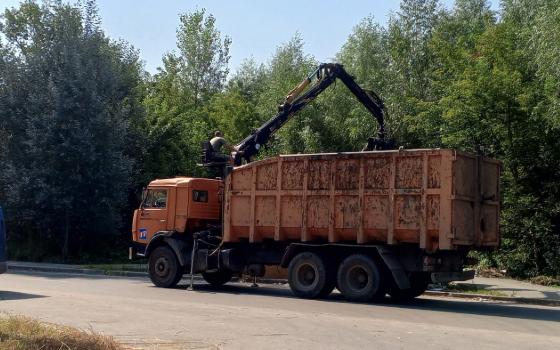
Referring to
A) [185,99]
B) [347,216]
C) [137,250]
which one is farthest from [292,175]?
[185,99]

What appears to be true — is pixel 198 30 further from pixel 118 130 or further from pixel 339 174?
pixel 339 174

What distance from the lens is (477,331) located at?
1269 centimetres

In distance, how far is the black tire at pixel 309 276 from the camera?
1781cm

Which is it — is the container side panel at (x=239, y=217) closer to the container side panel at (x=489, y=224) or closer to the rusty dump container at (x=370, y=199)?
the rusty dump container at (x=370, y=199)

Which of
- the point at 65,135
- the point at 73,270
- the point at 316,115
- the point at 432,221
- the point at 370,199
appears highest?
the point at 316,115

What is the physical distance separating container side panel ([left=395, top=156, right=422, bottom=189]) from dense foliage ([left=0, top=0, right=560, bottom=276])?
25.3ft

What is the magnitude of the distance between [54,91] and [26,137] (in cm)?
288

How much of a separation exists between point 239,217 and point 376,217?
13.3 feet

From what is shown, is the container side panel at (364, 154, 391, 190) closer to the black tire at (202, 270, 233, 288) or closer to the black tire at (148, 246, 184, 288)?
the black tire at (202, 270, 233, 288)

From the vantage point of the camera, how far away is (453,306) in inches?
685

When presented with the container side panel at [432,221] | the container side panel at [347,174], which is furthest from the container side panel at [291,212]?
the container side panel at [432,221]

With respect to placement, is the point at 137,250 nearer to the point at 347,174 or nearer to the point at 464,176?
the point at 347,174

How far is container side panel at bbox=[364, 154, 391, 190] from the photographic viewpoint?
1709cm

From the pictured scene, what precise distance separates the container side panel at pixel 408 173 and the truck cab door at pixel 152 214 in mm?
7235
